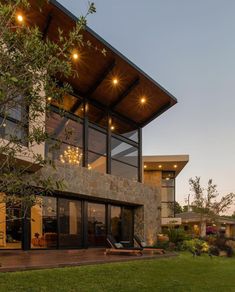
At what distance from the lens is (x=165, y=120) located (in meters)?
39.5

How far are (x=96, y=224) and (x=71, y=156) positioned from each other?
410 centimetres

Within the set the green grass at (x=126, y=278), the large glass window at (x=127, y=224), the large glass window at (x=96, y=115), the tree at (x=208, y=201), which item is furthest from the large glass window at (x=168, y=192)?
the green grass at (x=126, y=278)

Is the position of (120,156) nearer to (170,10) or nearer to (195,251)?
(195,251)

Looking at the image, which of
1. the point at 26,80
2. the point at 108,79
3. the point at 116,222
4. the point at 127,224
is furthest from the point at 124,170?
the point at 26,80

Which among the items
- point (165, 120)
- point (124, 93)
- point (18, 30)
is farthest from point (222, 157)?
point (18, 30)

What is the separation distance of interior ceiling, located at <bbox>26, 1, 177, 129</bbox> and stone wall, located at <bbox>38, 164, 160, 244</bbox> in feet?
12.9

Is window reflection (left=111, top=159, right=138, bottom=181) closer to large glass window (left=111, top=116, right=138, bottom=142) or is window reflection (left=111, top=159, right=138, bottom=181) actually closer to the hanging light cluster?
large glass window (left=111, top=116, right=138, bottom=142)

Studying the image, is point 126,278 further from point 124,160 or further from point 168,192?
point 168,192

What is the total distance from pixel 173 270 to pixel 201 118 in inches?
1017

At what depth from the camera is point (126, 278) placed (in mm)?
10023

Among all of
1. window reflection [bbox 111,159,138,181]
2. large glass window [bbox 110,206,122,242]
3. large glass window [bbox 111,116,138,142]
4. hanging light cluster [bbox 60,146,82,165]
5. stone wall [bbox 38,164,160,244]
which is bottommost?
large glass window [bbox 110,206,122,242]

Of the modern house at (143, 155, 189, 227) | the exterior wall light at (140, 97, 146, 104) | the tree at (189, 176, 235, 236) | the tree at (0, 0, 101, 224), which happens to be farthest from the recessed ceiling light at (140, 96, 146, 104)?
the tree at (0, 0, 101, 224)

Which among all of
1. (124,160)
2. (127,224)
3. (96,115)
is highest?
(96,115)

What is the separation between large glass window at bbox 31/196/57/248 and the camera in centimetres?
1544
